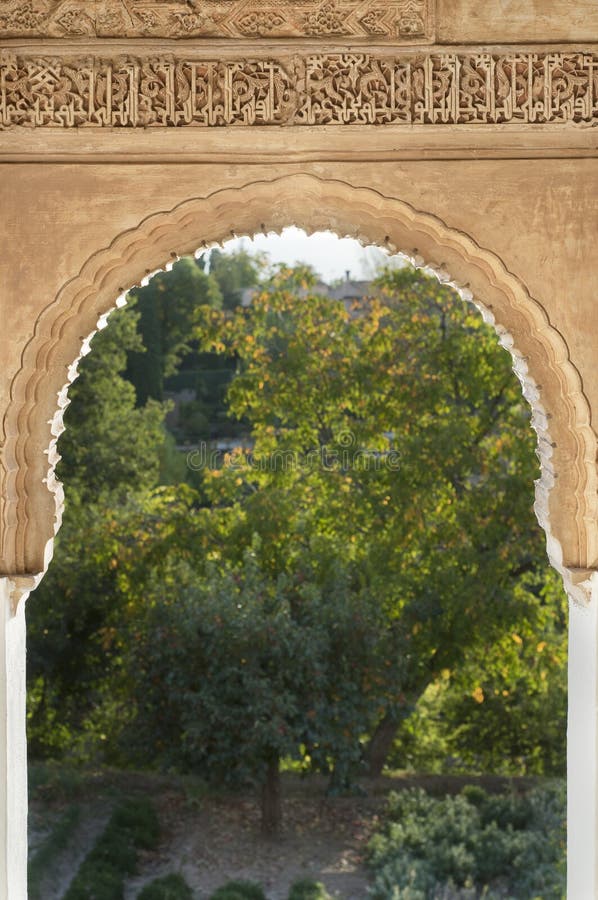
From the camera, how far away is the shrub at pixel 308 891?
651 centimetres

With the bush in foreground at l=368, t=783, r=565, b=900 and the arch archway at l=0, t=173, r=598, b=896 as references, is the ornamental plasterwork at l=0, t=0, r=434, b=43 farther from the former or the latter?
the bush in foreground at l=368, t=783, r=565, b=900

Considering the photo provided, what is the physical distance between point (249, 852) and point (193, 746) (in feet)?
3.59

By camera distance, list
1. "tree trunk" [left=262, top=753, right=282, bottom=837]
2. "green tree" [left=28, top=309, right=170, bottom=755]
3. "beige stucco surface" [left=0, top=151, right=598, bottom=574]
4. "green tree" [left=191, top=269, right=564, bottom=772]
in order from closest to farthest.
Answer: "beige stucco surface" [left=0, top=151, right=598, bottom=574]
"tree trunk" [left=262, top=753, right=282, bottom=837]
"green tree" [left=191, top=269, right=564, bottom=772]
"green tree" [left=28, top=309, right=170, bottom=755]

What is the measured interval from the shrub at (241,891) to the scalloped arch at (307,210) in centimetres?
471

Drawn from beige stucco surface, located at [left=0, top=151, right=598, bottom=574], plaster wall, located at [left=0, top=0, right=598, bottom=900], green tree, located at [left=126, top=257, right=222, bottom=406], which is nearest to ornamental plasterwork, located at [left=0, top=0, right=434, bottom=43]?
plaster wall, located at [left=0, top=0, right=598, bottom=900]

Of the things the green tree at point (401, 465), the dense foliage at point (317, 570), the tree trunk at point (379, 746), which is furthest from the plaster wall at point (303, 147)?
the tree trunk at point (379, 746)

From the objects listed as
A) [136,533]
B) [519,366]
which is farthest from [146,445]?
[519,366]

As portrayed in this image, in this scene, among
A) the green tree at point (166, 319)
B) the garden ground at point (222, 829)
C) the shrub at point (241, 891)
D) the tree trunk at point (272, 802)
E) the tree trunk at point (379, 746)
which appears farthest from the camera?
the green tree at point (166, 319)

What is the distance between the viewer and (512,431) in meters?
8.34

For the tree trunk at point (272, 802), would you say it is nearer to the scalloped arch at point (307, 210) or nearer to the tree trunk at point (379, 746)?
the tree trunk at point (379, 746)

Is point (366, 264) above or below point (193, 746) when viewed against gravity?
above

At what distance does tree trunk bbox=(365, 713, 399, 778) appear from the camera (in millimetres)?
8992

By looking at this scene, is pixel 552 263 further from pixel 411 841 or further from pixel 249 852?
pixel 249 852

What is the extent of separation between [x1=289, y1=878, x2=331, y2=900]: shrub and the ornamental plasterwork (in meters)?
5.69
